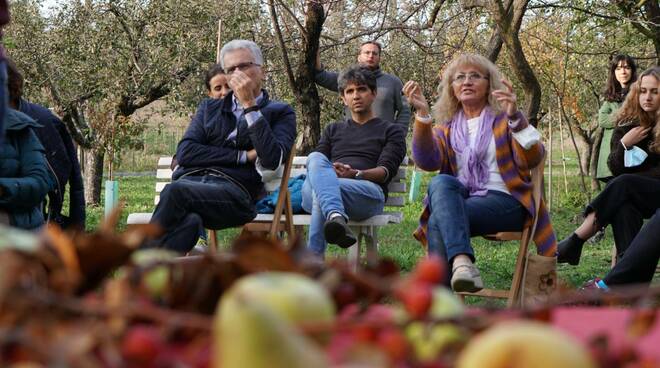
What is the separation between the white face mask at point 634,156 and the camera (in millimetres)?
7526

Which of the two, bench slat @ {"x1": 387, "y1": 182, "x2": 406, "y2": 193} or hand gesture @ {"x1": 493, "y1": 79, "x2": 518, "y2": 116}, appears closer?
hand gesture @ {"x1": 493, "y1": 79, "x2": 518, "y2": 116}

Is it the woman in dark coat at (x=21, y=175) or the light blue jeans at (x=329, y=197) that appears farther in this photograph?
the light blue jeans at (x=329, y=197)

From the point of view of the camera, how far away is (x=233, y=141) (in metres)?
6.73

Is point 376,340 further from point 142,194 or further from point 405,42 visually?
point 405,42

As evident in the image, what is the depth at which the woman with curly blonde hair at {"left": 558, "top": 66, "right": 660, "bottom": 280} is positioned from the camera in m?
7.11

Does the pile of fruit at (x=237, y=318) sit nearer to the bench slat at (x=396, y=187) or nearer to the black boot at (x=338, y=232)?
the black boot at (x=338, y=232)

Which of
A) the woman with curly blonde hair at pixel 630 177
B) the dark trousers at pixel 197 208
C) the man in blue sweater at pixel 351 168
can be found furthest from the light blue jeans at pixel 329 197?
the woman with curly blonde hair at pixel 630 177

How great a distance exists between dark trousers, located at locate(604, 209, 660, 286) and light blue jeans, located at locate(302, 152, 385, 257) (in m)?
1.77

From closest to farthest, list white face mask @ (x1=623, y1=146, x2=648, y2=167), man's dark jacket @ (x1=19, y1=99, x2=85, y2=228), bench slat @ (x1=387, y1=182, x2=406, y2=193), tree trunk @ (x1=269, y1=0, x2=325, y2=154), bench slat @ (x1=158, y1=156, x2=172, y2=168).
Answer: man's dark jacket @ (x1=19, y1=99, x2=85, y2=228), white face mask @ (x1=623, y1=146, x2=648, y2=167), bench slat @ (x1=387, y1=182, x2=406, y2=193), bench slat @ (x1=158, y1=156, x2=172, y2=168), tree trunk @ (x1=269, y1=0, x2=325, y2=154)

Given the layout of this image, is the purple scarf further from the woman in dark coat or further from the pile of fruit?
the pile of fruit

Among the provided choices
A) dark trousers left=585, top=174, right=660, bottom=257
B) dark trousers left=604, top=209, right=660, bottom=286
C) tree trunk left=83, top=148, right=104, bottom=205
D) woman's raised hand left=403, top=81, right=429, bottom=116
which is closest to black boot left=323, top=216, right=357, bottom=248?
woman's raised hand left=403, top=81, right=429, bottom=116

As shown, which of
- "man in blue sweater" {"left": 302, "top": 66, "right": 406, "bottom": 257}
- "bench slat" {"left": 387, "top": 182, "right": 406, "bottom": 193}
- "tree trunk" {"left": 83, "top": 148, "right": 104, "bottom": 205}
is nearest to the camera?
"man in blue sweater" {"left": 302, "top": 66, "right": 406, "bottom": 257}

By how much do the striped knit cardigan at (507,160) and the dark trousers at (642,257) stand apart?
0.47 meters

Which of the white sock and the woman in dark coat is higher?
the woman in dark coat
